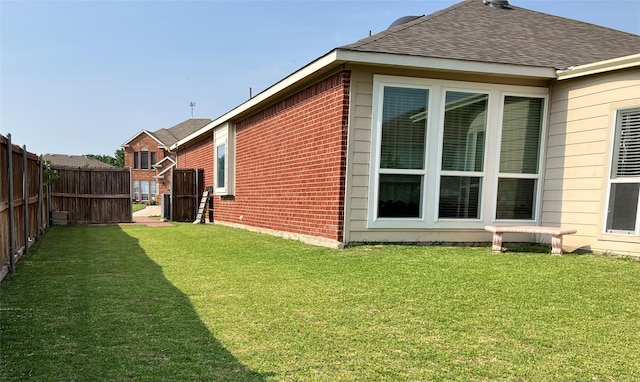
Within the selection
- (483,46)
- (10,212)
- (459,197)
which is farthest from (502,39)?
(10,212)

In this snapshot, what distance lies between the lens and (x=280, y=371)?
89.1 inches

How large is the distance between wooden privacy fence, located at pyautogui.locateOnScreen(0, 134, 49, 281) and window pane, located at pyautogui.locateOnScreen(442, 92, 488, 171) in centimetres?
620

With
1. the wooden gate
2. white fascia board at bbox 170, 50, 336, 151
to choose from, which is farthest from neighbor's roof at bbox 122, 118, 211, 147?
white fascia board at bbox 170, 50, 336, 151

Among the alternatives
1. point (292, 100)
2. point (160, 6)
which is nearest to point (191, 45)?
point (160, 6)

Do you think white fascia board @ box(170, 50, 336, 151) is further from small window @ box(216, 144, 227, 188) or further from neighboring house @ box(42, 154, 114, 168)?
neighboring house @ box(42, 154, 114, 168)

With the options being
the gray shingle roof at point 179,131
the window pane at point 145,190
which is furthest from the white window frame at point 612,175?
the window pane at point 145,190

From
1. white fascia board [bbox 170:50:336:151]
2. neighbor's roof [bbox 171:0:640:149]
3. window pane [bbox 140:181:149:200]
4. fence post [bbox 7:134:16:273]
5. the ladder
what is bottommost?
window pane [bbox 140:181:149:200]

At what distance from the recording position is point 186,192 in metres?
14.7

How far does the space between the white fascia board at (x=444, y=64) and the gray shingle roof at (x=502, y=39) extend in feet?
0.28

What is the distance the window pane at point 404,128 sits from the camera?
6.34 meters

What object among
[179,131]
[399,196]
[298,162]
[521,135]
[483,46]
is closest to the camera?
[399,196]

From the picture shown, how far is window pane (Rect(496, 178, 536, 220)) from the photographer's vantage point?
6793 mm

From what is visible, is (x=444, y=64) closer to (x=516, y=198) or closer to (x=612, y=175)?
(x=516, y=198)

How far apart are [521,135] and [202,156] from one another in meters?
11.5
